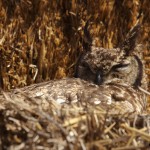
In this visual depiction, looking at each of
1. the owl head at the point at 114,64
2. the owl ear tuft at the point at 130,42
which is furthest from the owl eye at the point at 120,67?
the owl ear tuft at the point at 130,42

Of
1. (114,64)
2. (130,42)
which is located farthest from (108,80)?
(130,42)

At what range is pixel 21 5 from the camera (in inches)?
202

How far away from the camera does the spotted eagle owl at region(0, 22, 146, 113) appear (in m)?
4.05

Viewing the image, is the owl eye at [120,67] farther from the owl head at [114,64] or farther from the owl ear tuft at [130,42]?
the owl ear tuft at [130,42]

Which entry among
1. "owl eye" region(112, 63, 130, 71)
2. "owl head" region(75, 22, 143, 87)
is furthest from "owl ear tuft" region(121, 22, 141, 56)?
"owl eye" region(112, 63, 130, 71)

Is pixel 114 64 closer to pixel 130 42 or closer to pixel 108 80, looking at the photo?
pixel 108 80

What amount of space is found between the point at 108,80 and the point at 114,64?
146mm

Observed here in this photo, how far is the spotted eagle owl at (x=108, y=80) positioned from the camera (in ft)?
13.3

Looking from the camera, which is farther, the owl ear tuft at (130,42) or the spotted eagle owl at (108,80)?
the owl ear tuft at (130,42)

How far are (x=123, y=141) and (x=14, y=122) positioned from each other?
0.62 metres

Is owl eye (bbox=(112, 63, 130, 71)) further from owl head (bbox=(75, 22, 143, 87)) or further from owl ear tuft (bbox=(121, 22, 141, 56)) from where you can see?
owl ear tuft (bbox=(121, 22, 141, 56))

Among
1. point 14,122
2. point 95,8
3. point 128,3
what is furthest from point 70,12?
→ point 14,122

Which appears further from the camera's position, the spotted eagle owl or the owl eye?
the owl eye

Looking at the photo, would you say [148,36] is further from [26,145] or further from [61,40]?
[26,145]
